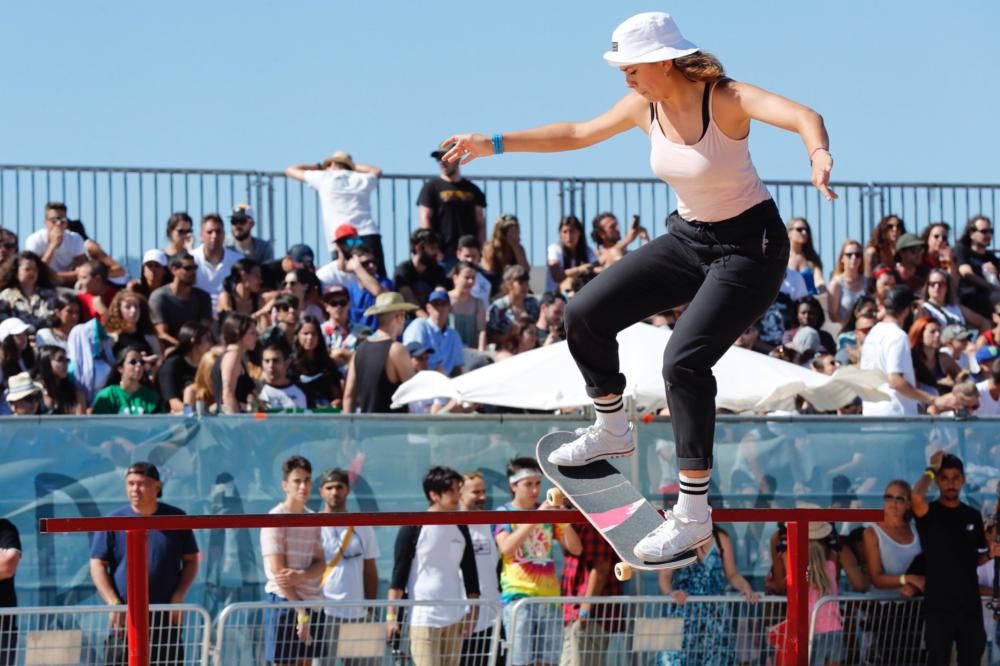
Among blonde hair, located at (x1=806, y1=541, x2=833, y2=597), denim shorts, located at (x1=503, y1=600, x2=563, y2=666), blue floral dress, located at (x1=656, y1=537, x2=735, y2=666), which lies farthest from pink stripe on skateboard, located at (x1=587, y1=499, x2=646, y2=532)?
blonde hair, located at (x1=806, y1=541, x2=833, y2=597)

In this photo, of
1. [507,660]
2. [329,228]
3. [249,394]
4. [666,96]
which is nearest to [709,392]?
[666,96]

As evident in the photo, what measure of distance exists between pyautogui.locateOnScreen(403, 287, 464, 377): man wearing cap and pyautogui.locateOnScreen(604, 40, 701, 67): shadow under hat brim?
6.76 meters

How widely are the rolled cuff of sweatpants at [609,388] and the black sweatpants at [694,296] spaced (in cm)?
18

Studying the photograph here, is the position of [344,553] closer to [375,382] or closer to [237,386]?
[375,382]

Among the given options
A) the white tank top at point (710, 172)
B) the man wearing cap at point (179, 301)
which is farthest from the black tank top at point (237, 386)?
the white tank top at point (710, 172)

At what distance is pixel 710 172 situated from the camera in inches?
229

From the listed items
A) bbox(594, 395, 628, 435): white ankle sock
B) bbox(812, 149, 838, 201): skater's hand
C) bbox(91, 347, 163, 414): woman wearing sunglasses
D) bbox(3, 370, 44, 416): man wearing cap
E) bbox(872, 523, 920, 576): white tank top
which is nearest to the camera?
bbox(812, 149, 838, 201): skater's hand

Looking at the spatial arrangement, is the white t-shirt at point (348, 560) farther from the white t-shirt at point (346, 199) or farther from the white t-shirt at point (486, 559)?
the white t-shirt at point (346, 199)

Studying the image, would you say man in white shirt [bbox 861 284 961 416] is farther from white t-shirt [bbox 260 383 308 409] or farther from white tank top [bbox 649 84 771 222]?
white tank top [bbox 649 84 771 222]

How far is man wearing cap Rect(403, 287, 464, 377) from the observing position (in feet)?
41.3

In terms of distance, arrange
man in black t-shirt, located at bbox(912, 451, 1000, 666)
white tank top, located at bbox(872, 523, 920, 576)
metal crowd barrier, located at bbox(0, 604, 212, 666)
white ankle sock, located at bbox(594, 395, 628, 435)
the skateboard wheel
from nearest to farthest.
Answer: the skateboard wheel < white ankle sock, located at bbox(594, 395, 628, 435) < metal crowd barrier, located at bbox(0, 604, 212, 666) < man in black t-shirt, located at bbox(912, 451, 1000, 666) < white tank top, located at bbox(872, 523, 920, 576)

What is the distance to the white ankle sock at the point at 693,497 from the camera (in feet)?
20.0

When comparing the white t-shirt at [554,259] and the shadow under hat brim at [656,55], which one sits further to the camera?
the white t-shirt at [554,259]

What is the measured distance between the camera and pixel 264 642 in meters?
8.54
